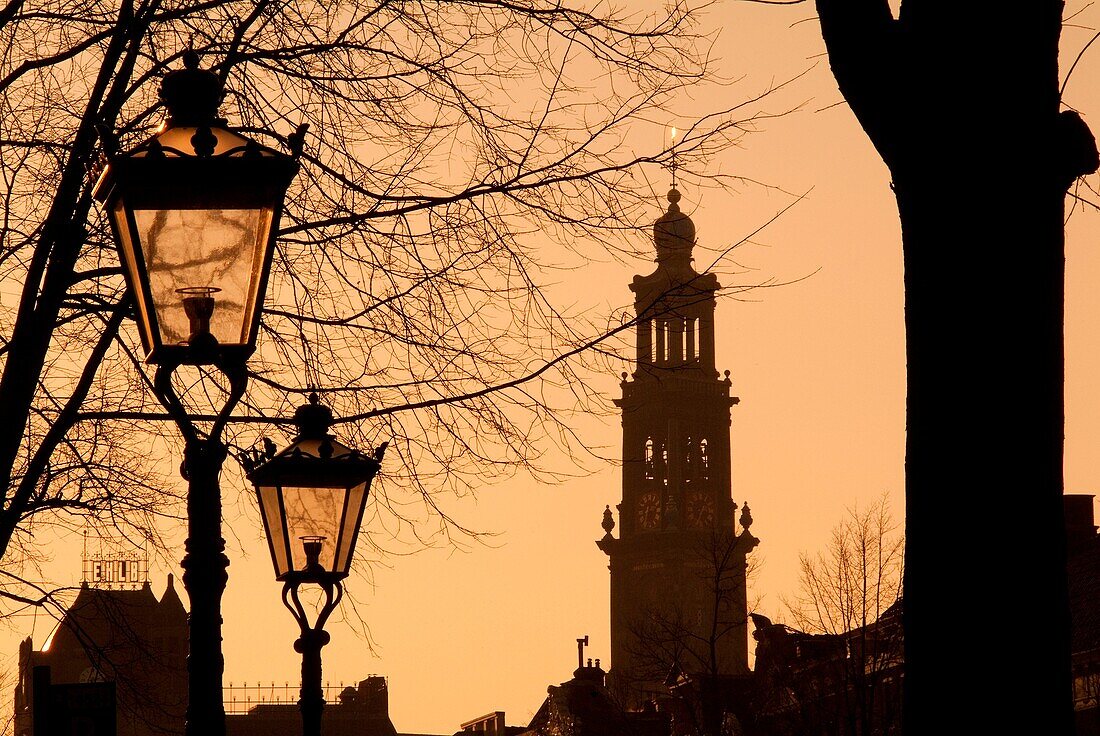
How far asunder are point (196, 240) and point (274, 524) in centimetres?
283

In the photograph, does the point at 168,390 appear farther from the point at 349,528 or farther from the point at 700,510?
the point at 700,510

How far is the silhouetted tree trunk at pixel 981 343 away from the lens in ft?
18.5

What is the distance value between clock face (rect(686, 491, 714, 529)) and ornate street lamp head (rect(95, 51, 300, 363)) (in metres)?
93.3

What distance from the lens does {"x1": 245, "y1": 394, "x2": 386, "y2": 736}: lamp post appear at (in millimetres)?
9156

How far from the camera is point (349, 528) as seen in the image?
9273 millimetres

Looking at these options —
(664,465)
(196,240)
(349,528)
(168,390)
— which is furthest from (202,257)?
(664,465)

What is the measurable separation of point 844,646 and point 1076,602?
414cm

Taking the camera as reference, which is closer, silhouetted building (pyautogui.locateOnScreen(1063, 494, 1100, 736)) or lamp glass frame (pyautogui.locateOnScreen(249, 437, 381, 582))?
lamp glass frame (pyautogui.locateOnScreen(249, 437, 381, 582))

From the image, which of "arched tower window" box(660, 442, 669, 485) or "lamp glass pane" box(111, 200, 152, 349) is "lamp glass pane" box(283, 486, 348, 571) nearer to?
"lamp glass pane" box(111, 200, 152, 349)

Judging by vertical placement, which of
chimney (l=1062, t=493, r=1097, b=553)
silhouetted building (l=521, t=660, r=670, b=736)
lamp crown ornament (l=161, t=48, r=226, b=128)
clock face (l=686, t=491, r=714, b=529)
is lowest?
silhouetted building (l=521, t=660, r=670, b=736)


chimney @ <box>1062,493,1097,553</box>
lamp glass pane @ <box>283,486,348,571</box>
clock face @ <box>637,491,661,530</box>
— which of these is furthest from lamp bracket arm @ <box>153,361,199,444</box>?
clock face @ <box>637,491,661,530</box>

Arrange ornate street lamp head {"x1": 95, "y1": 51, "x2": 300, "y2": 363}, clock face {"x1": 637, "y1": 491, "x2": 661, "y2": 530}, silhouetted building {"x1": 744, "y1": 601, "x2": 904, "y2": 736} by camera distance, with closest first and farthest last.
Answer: ornate street lamp head {"x1": 95, "y1": 51, "x2": 300, "y2": 363}
silhouetted building {"x1": 744, "y1": 601, "x2": 904, "y2": 736}
clock face {"x1": 637, "y1": 491, "x2": 661, "y2": 530}

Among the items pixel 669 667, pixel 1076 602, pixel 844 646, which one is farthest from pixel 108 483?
pixel 669 667

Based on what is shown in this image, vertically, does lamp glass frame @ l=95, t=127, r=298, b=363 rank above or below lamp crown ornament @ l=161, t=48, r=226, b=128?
below
